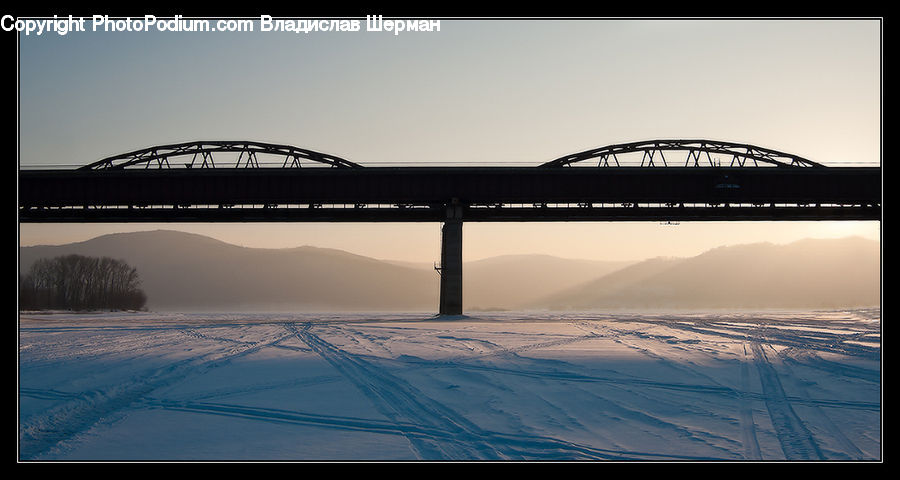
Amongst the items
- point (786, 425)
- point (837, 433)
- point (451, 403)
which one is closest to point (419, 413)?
point (451, 403)

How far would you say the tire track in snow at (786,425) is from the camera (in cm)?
873

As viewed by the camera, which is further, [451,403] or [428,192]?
[428,192]

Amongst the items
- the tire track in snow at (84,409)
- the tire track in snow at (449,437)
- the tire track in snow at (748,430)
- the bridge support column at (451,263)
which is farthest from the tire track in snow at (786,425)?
the bridge support column at (451,263)

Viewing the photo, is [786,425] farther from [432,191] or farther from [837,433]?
[432,191]

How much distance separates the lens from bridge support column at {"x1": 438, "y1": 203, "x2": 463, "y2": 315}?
52156 mm

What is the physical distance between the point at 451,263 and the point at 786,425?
142 feet

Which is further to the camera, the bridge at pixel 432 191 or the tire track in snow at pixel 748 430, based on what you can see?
the bridge at pixel 432 191

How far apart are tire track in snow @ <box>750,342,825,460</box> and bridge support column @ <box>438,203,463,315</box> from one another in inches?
1476

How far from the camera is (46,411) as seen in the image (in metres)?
11.2

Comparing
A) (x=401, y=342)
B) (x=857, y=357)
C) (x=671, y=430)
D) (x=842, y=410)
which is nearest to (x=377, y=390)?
(x=671, y=430)

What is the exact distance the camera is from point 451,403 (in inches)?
469

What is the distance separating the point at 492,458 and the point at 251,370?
9.20 metres

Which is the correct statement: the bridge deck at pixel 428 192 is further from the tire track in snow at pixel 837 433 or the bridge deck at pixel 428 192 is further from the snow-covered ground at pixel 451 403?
the tire track in snow at pixel 837 433

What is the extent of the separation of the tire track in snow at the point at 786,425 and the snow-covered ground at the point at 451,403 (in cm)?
4
